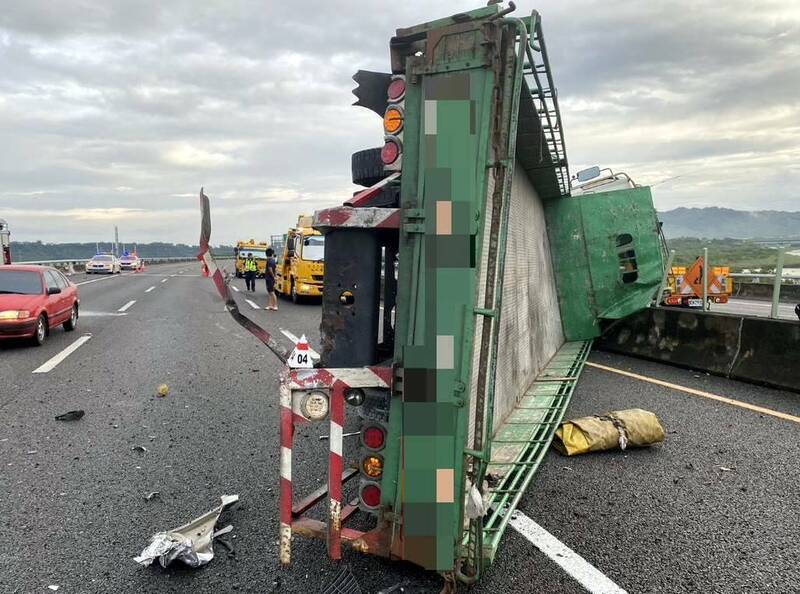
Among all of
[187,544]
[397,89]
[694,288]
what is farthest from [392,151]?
[694,288]

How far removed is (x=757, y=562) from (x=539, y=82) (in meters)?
3.42

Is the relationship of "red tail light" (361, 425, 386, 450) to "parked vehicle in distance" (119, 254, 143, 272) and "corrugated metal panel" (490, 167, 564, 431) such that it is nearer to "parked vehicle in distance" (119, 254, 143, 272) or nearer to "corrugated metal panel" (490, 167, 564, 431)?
"corrugated metal panel" (490, 167, 564, 431)

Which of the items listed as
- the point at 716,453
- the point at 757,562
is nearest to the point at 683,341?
the point at 716,453

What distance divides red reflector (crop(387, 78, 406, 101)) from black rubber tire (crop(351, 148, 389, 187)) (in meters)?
0.89

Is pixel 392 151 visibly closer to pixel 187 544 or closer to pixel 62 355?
pixel 187 544

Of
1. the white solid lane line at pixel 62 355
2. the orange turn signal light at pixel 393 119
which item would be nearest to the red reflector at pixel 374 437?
the orange turn signal light at pixel 393 119

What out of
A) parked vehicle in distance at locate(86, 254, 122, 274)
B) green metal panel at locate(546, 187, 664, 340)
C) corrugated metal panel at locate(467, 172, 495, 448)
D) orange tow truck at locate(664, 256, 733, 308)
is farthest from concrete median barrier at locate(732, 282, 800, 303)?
parked vehicle in distance at locate(86, 254, 122, 274)

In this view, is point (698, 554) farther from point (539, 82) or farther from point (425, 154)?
point (539, 82)

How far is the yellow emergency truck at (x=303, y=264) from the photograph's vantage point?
59.5ft

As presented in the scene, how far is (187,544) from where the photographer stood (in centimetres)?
313

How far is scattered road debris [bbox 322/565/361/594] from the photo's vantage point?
281cm

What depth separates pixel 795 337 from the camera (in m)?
6.78

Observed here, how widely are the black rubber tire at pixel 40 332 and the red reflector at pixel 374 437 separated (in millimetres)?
9590

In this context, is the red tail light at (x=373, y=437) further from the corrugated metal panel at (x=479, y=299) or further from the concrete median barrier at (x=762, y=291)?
the concrete median barrier at (x=762, y=291)
